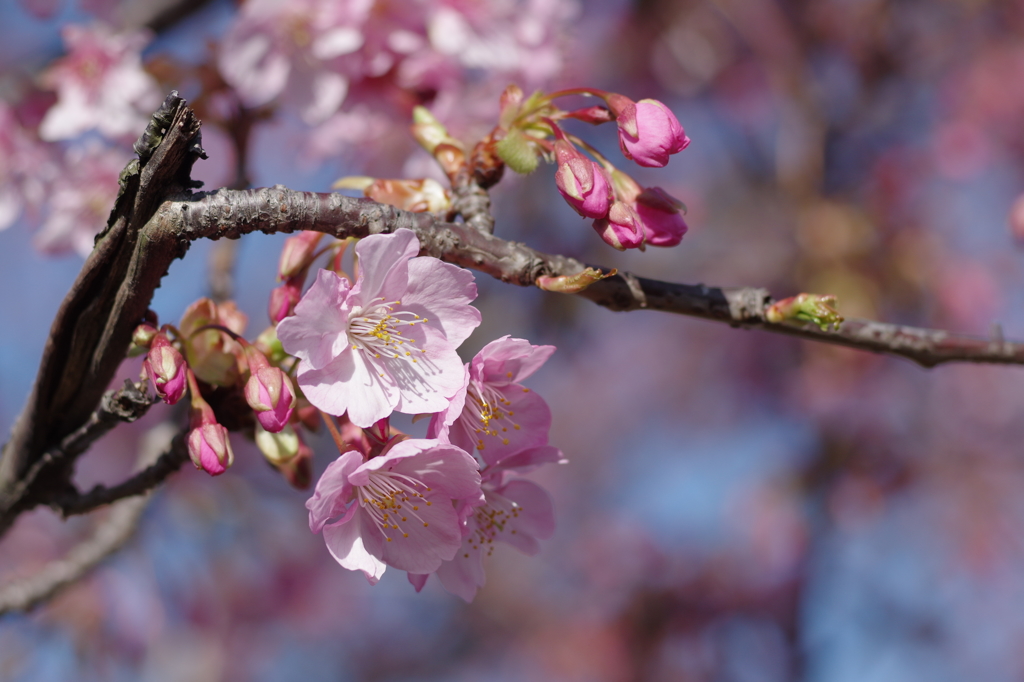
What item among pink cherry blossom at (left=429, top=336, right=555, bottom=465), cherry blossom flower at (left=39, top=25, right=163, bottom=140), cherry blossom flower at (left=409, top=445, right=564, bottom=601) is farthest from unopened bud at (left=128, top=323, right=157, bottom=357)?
cherry blossom flower at (left=39, top=25, right=163, bottom=140)

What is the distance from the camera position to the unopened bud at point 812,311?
1.11m

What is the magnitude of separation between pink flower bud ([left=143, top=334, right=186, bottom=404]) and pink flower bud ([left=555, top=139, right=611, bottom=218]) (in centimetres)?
59

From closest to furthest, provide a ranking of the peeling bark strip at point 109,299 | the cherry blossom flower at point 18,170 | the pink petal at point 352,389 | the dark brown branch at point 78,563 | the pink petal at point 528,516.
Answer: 1. the peeling bark strip at point 109,299
2. the pink petal at point 352,389
3. the pink petal at point 528,516
4. the dark brown branch at point 78,563
5. the cherry blossom flower at point 18,170

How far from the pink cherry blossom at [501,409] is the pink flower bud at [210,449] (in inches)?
11.2

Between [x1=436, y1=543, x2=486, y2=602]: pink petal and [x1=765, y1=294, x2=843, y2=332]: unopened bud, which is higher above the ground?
[x1=765, y1=294, x2=843, y2=332]: unopened bud

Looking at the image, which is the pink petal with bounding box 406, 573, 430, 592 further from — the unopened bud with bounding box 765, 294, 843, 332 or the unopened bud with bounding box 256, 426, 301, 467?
the unopened bud with bounding box 765, 294, 843, 332

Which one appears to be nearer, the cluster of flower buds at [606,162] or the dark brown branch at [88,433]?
the dark brown branch at [88,433]

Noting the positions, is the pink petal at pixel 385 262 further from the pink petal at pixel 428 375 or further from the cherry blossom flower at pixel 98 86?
the cherry blossom flower at pixel 98 86

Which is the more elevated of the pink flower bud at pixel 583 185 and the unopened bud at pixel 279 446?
the pink flower bud at pixel 583 185

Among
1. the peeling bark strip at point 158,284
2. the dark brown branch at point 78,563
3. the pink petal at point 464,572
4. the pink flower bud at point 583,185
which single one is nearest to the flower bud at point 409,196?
the peeling bark strip at point 158,284

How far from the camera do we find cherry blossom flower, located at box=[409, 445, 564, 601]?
1.17 metres

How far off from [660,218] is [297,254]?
569 mm

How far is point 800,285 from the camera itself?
4.29m

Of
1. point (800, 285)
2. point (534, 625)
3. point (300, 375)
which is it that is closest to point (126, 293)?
point (300, 375)
